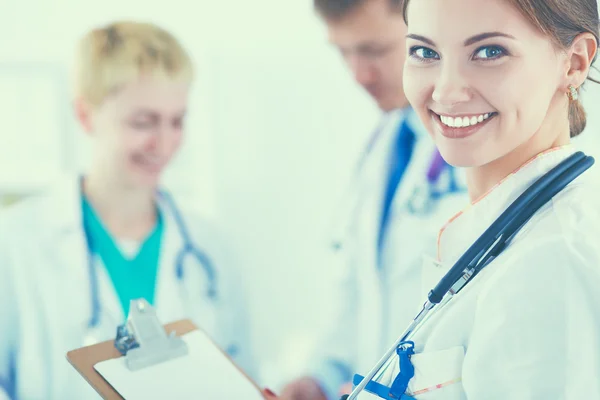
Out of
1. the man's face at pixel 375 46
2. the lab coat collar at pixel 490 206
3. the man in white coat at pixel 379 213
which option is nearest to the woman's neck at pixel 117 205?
the man in white coat at pixel 379 213

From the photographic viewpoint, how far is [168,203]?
173 cm

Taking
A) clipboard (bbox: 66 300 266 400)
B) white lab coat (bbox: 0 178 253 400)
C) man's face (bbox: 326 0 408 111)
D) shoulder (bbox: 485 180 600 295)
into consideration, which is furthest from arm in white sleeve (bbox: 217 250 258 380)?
shoulder (bbox: 485 180 600 295)

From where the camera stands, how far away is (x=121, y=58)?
5.00 feet

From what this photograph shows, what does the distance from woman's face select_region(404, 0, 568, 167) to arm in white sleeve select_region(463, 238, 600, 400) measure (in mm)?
152

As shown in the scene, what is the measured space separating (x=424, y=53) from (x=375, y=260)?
809mm

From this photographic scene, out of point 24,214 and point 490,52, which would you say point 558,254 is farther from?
point 24,214

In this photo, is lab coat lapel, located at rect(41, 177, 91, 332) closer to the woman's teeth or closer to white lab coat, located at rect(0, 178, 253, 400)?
white lab coat, located at rect(0, 178, 253, 400)

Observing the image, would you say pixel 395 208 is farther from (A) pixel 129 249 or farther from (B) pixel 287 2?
(B) pixel 287 2

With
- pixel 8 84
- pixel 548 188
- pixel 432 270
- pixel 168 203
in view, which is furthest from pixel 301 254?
pixel 548 188

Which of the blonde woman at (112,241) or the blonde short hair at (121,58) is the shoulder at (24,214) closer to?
the blonde woman at (112,241)

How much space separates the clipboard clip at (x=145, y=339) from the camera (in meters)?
0.87

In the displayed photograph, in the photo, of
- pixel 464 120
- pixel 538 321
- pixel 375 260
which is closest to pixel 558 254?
pixel 538 321

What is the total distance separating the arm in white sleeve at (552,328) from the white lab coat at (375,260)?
2.36ft

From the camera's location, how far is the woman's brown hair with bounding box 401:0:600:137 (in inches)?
26.5
